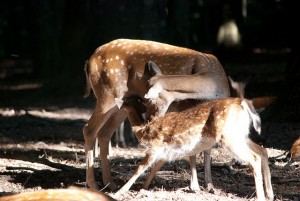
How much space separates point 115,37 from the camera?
611 inches

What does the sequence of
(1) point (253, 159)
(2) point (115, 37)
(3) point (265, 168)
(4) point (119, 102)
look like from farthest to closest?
(2) point (115, 37), (4) point (119, 102), (3) point (265, 168), (1) point (253, 159)

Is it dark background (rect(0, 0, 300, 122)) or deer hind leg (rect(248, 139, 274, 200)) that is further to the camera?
dark background (rect(0, 0, 300, 122))

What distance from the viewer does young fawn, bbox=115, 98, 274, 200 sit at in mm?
5910

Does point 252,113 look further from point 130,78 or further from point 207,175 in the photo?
point 130,78

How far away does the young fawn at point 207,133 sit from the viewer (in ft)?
19.4

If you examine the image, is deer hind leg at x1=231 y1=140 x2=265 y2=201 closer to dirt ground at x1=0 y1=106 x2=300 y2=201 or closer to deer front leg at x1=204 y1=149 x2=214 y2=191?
dirt ground at x1=0 y1=106 x2=300 y2=201

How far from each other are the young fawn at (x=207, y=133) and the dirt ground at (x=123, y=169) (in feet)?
1.30

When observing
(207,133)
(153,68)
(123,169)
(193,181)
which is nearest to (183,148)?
(207,133)

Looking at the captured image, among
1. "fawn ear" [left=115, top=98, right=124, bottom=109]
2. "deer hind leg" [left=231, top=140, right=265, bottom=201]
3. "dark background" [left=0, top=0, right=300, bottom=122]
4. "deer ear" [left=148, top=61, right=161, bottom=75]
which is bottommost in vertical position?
"dark background" [left=0, top=0, right=300, bottom=122]

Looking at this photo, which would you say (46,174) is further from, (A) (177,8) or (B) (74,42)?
(A) (177,8)

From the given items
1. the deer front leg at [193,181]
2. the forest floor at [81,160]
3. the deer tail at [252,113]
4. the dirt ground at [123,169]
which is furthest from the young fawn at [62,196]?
the deer front leg at [193,181]

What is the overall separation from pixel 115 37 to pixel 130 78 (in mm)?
8388

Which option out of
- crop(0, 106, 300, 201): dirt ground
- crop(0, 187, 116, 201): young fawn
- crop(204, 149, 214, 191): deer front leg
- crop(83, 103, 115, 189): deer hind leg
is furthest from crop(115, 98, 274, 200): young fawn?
crop(0, 187, 116, 201): young fawn

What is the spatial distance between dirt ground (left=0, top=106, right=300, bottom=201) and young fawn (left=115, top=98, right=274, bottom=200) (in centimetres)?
40
